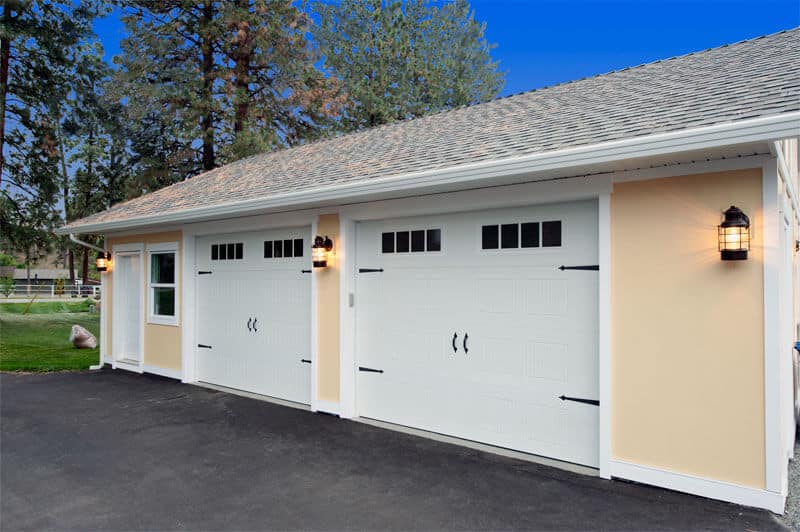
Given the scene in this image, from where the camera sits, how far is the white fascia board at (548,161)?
10.1 feet

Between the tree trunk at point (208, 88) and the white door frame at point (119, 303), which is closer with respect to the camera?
the white door frame at point (119, 303)

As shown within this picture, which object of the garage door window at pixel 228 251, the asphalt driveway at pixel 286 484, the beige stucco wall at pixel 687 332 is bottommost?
the asphalt driveway at pixel 286 484

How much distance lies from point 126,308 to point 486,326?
6.98 m

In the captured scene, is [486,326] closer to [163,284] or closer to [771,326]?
[771,326]

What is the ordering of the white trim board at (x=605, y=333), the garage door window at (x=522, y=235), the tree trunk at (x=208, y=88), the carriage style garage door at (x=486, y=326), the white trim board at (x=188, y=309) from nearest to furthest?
the white trim board at (x=605, y=333)
the carriage style garage door at (x=486, y=326)
the garage door window at (x=522, y=235)
the white trim board at (x=188, y=309)
the tree trunk at (x=208, y=88)

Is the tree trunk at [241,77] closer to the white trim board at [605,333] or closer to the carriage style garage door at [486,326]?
the carriage style garage door at [486,326]

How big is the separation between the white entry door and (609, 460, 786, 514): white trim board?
7816 mm

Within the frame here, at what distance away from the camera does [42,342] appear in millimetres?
13398

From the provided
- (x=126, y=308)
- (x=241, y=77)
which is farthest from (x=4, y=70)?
(x=126, y=308)

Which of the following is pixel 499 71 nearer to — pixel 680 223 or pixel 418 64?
pixel 418 64

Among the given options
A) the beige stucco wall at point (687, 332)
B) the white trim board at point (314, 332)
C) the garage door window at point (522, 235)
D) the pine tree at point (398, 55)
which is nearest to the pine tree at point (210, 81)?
the pine tree at point (398, 55)

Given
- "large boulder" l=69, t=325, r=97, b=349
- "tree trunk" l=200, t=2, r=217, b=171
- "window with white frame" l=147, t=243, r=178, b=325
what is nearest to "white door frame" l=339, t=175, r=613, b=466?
"window with white frame" l=147, t=243, r=178, b=325

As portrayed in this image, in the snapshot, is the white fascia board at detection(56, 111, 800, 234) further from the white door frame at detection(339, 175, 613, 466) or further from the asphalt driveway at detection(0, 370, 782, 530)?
the asphalt driveway at detection(0, 370, 782, 530)

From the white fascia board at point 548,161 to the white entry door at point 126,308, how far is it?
3.47 metres
